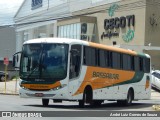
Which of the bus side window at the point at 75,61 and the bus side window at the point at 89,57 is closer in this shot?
the bus side window at the point at 75,61

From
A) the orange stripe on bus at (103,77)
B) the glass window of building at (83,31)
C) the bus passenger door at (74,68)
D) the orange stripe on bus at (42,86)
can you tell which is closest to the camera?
the orange stripe on bus at (42,86)

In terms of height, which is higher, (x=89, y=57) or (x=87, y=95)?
(x=89, y=57)

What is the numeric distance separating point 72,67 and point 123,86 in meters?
5.59

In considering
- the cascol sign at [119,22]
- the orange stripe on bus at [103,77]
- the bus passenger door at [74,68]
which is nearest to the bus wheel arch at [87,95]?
the orange stripe on bus at [103,77]

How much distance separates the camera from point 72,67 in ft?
73.7

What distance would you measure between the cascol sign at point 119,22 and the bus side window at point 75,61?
116ft

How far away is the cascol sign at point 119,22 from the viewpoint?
57.8m

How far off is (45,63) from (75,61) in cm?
137

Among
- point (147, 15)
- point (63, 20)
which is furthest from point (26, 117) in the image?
point (63, 20)

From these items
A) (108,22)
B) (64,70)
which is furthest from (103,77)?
(108,22)

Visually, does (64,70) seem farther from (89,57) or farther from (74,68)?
(89,57)

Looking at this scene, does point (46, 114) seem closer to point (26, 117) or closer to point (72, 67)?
point (26, 117)

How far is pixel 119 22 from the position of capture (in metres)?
60.0

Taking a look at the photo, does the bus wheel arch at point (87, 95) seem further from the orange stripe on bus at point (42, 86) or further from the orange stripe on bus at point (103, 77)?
the orange stripe on bus at point (42, 86)
